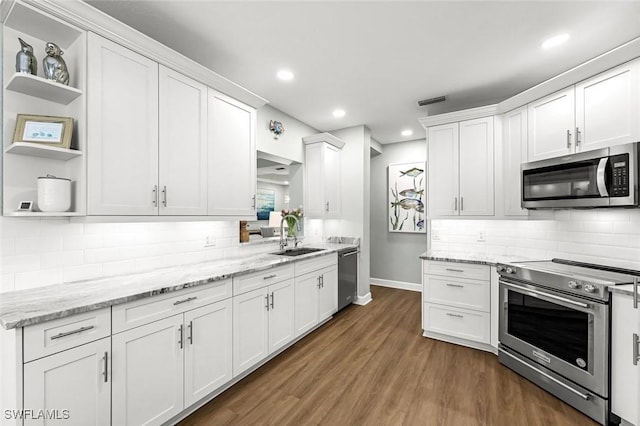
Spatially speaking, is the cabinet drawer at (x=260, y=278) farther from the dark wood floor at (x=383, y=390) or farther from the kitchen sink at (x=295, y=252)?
the dark wood floor at (x=383, y=390)

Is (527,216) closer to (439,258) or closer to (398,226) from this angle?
(439,258)

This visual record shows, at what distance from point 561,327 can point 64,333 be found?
128 inches

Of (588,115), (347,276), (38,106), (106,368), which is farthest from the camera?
(347,276)

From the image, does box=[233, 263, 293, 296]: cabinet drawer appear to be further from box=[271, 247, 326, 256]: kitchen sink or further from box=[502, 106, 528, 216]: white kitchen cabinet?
box=[502, 106, 528, 216]: white kitchen cabinet

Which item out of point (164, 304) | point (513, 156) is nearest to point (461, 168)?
point (513, 156)

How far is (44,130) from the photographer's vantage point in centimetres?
159

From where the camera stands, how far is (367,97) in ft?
10.9

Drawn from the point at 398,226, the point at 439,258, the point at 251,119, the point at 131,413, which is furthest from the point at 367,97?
the point at 131,413

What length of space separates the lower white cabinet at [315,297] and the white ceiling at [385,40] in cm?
217

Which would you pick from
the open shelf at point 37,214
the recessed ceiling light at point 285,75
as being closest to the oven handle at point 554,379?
the recessed ceiling light at point 285,75

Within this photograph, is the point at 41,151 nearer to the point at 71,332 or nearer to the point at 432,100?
→ the point at 71,332

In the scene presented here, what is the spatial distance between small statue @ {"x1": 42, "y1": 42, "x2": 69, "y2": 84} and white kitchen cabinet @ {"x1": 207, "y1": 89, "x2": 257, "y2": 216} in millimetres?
940

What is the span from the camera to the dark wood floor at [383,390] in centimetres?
193

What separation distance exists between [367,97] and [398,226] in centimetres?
271
